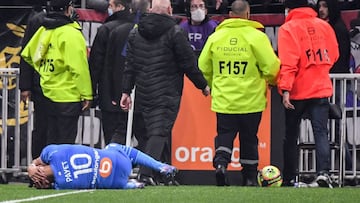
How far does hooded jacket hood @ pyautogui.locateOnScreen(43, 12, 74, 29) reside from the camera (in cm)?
1328

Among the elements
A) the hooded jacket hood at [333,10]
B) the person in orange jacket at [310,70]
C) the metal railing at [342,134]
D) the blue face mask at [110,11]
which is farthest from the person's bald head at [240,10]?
the hooded jacket hood at [333,10]

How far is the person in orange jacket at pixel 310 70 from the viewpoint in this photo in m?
13.0

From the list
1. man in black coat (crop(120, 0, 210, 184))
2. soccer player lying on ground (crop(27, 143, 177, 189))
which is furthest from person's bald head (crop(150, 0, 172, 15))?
soccer player lying on ground (crop(27, 143, 177, 189))

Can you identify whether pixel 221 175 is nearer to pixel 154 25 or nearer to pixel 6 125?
pixel 154 25

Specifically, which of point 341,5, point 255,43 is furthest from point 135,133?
point 341,5

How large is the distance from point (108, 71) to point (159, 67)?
1.02m

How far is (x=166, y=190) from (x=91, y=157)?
31.0 inches

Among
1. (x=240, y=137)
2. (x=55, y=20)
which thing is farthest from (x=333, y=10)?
(x=55, y=20)

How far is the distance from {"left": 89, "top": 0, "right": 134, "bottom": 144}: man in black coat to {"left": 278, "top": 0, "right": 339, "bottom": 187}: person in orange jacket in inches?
77.2

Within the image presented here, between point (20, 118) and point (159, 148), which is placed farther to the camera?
point (20, 118)

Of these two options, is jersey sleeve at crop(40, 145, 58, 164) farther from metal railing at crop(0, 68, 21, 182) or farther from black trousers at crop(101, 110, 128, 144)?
metal railing at crop(0, 68, 21, 182)

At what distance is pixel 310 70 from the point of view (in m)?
13.1

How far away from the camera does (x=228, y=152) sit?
13211mm

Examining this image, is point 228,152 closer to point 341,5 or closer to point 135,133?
point 135,133
